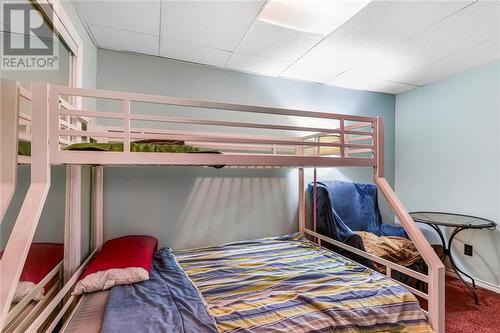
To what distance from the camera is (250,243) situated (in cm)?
→ 248

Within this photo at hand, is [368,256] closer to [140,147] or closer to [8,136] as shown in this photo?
[140,147]

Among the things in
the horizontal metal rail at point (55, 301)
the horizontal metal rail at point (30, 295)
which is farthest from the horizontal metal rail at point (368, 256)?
the horizontal metal rail at point (30, 295)

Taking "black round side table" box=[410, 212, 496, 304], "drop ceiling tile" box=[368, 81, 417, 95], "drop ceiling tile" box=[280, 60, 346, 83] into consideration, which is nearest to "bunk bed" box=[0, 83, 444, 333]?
"black round side table" box=[410, 212, 496, 304]

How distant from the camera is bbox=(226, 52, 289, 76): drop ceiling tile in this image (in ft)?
7.83

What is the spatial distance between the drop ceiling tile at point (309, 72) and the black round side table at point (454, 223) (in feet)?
5.69

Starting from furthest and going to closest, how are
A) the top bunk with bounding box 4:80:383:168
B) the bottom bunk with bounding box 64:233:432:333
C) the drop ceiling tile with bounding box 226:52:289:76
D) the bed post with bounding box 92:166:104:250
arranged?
the drop ceiling tile with bounding box 226:52:289:76 < the bed post with bounding box 92:166:104:250 < the bottom bunk with bounding box 64:233:432:333 < the top bunk with bounding box 4:80:383:168

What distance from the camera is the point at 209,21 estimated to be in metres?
1.84

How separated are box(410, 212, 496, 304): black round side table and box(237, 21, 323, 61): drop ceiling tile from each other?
196 centimetres

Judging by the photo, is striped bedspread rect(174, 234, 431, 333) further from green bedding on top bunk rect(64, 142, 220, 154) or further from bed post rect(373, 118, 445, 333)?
green bedding on top bunk rect(64, 142, 220, 154)

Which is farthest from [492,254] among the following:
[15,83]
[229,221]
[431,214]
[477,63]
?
[15,83]

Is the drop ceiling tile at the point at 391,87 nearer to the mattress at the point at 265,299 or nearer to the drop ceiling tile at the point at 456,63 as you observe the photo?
the drop ceiling tile at the point at 456,63

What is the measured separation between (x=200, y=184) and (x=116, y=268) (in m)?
1.08

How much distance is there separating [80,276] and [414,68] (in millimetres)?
3410

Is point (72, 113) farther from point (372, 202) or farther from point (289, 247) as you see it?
point (372, 202)
